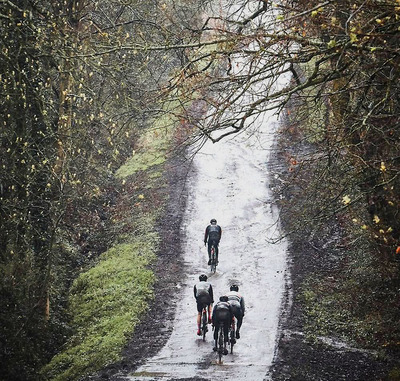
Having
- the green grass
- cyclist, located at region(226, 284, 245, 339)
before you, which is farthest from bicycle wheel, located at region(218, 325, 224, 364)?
the green grass

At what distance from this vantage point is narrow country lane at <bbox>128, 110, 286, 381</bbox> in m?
13.5

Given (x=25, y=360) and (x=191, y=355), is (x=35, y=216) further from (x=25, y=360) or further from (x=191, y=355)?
(x=191, y=355)

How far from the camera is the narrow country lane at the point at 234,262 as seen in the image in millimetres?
13453

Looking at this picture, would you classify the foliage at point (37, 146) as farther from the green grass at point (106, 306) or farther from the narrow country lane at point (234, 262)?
the narrow country lane at point (234, 262)

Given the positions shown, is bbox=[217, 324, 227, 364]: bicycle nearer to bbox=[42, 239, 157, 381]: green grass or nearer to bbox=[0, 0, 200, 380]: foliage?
bbox=[42, 239, 157, 381]: green grass

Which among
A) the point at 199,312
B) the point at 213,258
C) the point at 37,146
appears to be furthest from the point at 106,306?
the point at 37,146

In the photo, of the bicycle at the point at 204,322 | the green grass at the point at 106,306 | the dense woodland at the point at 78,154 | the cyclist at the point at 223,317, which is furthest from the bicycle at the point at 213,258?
the cyclist at the point at 223,317

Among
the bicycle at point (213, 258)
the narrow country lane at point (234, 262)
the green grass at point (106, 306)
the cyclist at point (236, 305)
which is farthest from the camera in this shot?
the bicycle at point (213, 258)

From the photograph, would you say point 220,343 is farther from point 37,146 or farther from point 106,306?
point 37,146

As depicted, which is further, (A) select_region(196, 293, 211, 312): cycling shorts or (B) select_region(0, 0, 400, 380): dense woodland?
(A) select_region(196, 293, 211, 312): cycling shorts

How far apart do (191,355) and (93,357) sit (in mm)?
2479

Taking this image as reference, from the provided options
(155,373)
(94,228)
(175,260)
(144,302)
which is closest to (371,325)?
(155,373)

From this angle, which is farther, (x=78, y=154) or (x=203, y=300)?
(x=78, y=154)

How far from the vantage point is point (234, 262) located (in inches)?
826
